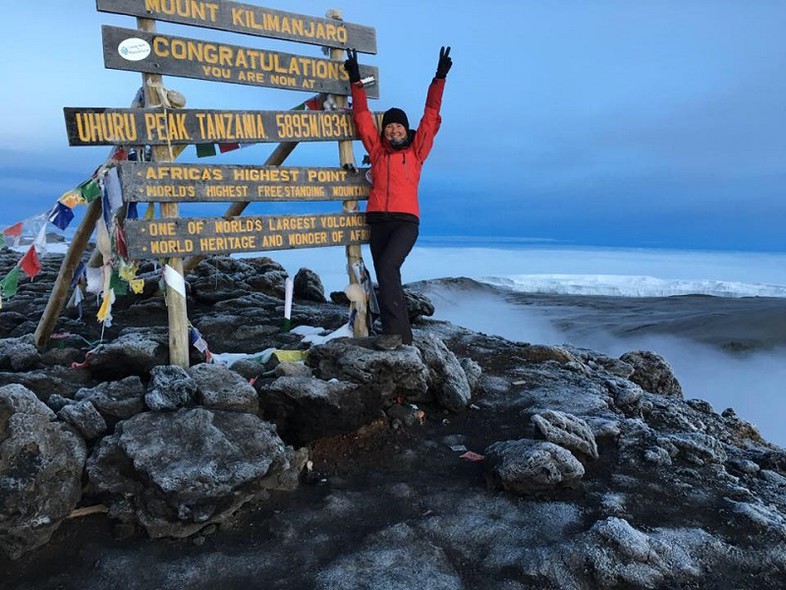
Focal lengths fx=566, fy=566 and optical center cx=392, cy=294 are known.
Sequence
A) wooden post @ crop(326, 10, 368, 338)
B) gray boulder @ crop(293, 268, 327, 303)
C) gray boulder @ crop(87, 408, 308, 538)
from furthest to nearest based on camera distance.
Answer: gray boulder @ crop(293, 268, 327, 303) < wooden post @ crop(326, 10, 368, 338) < gray boulder @ crop(87, 408, 308, 538)

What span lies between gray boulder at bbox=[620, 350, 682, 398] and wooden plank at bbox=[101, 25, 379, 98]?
777 cm

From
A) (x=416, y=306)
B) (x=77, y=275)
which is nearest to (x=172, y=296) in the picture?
(x=77, y=275)

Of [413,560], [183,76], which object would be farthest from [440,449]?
[183,76]

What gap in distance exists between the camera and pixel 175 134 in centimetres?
639

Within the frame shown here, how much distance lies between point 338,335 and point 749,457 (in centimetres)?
543

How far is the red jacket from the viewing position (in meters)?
7.25

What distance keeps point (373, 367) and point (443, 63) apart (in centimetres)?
389

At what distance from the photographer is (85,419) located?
5.08 meters

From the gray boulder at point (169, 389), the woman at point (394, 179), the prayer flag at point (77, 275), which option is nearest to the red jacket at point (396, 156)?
the woman at point (394, 179)

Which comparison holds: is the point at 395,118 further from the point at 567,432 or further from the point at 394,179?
the point at 567,432

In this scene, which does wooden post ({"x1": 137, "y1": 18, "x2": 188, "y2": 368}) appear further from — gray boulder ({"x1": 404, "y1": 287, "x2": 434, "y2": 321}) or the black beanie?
gray boulder ({"x1": 404, "y1": 287, "x2": 434, "y2": 321})

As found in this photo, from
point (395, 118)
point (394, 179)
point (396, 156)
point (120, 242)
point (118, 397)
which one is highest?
point (395, 118)

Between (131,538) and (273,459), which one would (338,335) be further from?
(131,538)

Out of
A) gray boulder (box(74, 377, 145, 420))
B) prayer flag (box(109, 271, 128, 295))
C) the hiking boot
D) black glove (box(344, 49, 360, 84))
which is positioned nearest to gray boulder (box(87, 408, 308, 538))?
gray boulder (box(74, 377, 145, 420))
